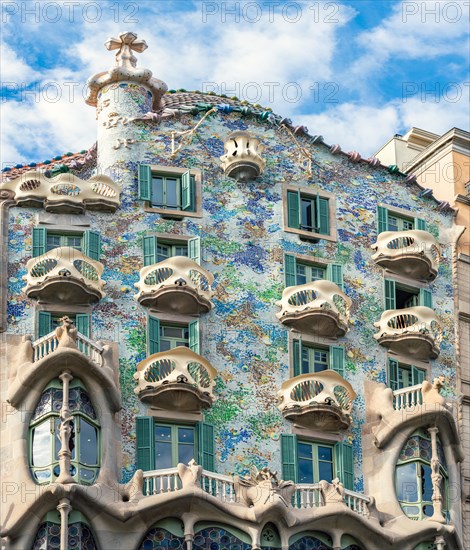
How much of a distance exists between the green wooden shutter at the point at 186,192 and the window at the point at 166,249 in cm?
107

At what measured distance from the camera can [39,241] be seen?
4509cm

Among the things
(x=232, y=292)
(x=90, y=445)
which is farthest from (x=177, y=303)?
(x=90, y=445)

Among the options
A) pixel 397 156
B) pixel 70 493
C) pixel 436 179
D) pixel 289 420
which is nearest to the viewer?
pixel 70 493

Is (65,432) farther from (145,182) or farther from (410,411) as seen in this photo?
(410,411)

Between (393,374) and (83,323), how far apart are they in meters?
8.48

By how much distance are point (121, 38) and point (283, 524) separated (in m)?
15.9

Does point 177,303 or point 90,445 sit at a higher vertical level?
point 177,303

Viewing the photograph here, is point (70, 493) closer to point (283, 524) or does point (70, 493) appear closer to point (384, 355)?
point (283, 524)

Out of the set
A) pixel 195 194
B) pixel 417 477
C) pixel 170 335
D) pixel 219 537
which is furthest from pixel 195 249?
pixel 219 537

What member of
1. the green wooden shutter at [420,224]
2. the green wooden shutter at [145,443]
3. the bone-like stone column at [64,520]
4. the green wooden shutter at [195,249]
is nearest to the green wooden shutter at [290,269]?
the green wooden shutter at [195,249]

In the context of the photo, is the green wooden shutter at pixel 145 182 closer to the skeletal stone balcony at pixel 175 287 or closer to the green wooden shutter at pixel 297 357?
the skeletal stone balcony at pixel 175 287

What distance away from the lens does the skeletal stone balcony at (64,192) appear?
150ft

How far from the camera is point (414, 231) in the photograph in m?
47.8

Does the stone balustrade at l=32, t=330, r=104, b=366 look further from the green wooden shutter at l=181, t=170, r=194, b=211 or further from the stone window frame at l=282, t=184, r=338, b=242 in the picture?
the stone window frame at l=282, t=184, r=338, b=242
